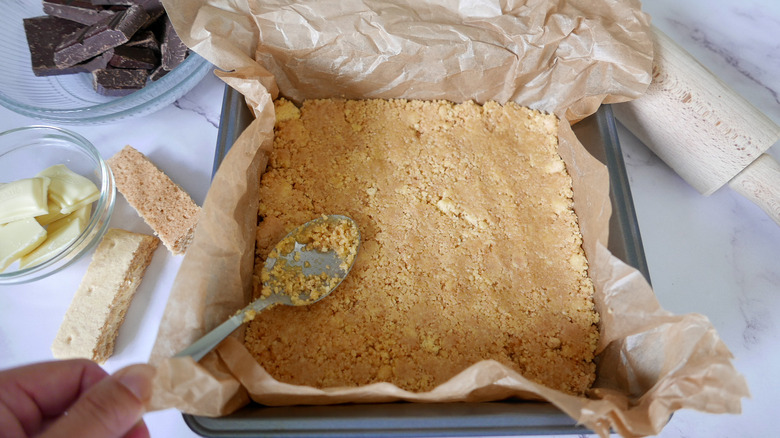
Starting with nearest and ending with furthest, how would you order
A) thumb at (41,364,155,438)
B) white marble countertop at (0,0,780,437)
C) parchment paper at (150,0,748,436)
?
thumb at (41,364,155,438) < parchment paper at (150,0,748,436) < white marble countertop at (0,0,780,437)

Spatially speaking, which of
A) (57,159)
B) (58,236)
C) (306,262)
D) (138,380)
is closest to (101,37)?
(57,159)

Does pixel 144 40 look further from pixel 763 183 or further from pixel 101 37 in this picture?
pixel 763 183

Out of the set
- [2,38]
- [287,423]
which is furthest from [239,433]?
[2,38]

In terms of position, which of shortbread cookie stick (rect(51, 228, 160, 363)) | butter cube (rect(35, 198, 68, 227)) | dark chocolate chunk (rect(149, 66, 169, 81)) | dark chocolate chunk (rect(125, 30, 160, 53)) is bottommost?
shortbread cookie stick (rect(51, 228, 160, 363))

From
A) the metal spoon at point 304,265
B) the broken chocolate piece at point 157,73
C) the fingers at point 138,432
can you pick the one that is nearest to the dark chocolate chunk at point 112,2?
the broken chocolate piece at point 157,73

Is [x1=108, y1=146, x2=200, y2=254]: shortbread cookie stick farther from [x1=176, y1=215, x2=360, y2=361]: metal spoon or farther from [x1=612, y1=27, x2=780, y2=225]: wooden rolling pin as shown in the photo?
[x1=612, y1=27, x2=780, y2=225]: wooden rolling pin

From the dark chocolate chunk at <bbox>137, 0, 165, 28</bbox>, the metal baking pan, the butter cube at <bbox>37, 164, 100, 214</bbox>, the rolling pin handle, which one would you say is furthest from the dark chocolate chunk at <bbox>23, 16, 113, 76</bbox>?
the rolling pin handle
